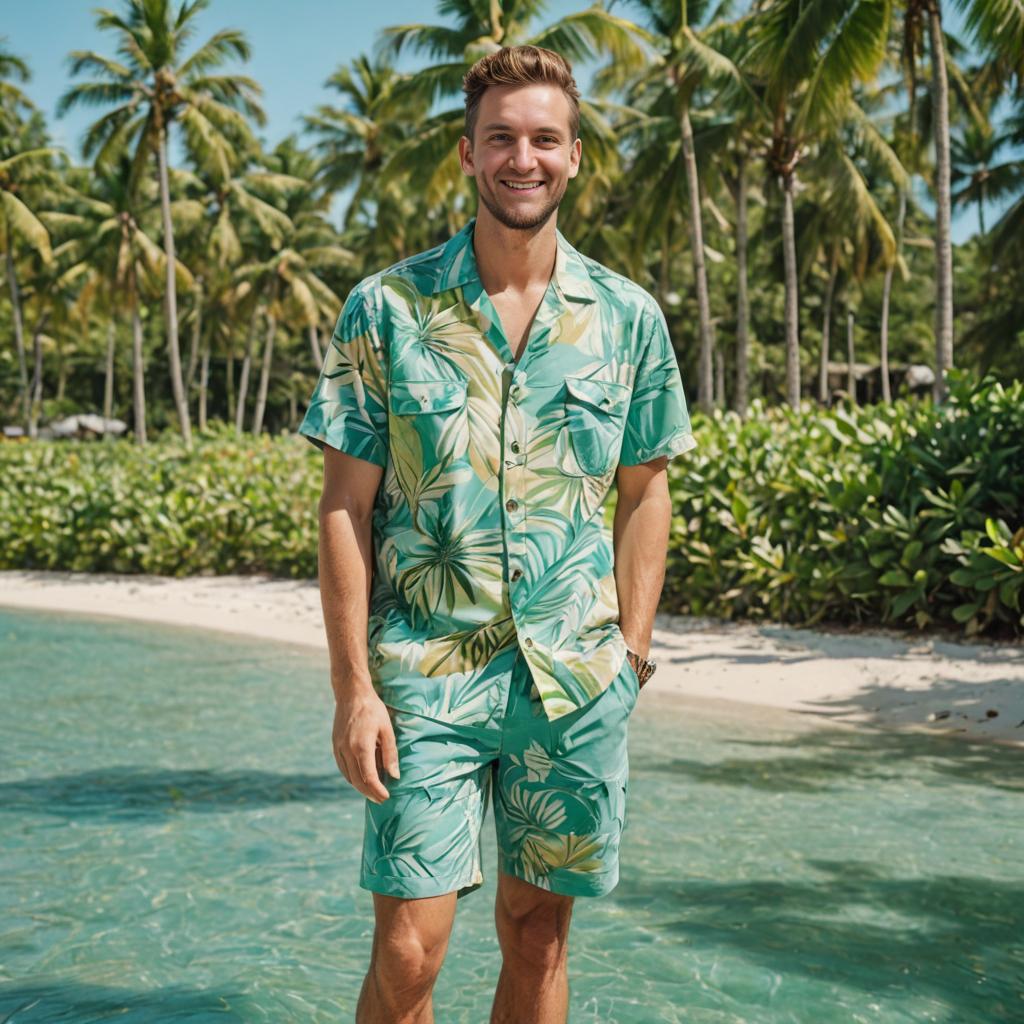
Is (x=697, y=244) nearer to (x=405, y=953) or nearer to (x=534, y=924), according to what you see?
(x=534, y=924)

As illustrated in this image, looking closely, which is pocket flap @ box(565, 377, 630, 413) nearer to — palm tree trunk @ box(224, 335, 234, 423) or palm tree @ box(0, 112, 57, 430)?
palm tree @ box(0, 112, 57, 430)

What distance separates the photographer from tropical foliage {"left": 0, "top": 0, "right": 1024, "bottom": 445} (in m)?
23.5

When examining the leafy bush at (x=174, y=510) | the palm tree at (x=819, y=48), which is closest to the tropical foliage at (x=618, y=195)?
the palm tree at (x=819, y=48)

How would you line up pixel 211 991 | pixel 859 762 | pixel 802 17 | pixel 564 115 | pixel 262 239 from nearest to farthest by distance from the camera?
pixel 564 115 < pixel 211 991 < pixel 859 762 < pixel 802 17 < pixel 262 239

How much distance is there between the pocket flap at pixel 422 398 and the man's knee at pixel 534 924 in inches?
35.0

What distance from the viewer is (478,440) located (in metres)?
2.30

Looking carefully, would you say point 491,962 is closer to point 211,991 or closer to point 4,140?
point 211,991

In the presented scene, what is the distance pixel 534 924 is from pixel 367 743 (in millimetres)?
514

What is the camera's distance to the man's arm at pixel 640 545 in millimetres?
2400

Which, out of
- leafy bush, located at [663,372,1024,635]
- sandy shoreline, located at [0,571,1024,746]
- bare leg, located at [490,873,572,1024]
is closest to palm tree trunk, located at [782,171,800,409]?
leafy bush, located at [663,372,1024,635]

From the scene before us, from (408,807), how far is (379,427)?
676mm

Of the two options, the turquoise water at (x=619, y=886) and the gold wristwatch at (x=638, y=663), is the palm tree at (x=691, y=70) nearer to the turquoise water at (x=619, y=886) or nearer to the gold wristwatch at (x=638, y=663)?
the turquoise water at (x=619, y=886)

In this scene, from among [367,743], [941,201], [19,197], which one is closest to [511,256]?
[367,743]

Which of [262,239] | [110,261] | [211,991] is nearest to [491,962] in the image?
[211,991]
